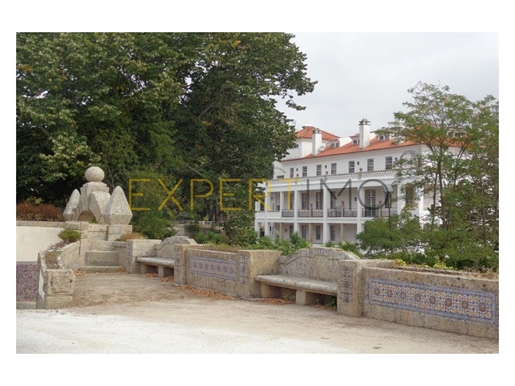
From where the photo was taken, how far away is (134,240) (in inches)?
727

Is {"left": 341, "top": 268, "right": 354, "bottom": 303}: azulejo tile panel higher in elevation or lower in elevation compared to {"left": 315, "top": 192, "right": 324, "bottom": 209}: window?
lower

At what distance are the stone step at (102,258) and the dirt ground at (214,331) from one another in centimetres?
671

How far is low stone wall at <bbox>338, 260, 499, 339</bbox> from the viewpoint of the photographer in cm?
811

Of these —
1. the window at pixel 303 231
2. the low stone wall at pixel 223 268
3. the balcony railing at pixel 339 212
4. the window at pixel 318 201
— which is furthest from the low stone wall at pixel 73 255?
the window at pixel 303 231

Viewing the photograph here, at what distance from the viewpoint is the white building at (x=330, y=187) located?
4754cm

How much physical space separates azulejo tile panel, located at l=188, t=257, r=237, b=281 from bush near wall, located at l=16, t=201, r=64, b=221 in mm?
10000

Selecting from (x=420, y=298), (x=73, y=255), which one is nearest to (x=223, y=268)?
(x=420, y=298)

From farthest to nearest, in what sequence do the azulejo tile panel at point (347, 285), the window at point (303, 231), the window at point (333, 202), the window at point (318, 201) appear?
the window at point (303, 231)
the window at point (318, 201)
the window at point (333, 202)
the azulejo tile panel at point (347, 285)

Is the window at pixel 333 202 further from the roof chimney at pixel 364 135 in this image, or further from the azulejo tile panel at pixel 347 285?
the azulejo tile panel at pixel 347 285

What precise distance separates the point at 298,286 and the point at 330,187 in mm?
39471

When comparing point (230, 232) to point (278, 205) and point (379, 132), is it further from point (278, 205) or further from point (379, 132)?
point (278, 205)

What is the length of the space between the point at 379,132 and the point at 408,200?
8.68 ft

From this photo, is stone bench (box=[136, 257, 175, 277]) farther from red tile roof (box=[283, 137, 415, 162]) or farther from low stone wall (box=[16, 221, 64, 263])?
red tile roof (box=[283, 137, 415, 162])

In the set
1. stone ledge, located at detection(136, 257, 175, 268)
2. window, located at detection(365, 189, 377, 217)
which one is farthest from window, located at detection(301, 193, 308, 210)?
stone ledge, located at detection(136, 257, 175, 268)
